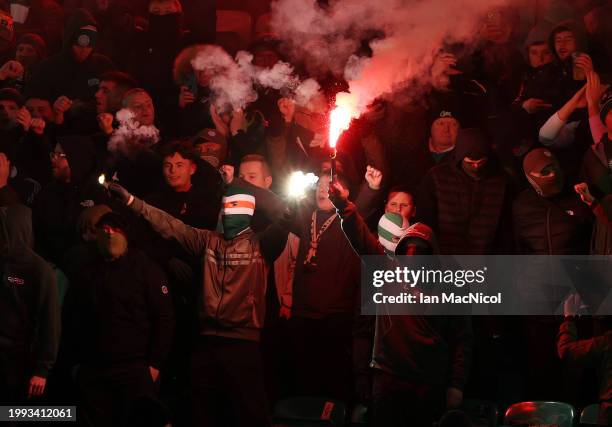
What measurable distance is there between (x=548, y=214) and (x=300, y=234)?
6.52 feet

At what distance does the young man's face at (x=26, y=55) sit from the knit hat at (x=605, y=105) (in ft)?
17.5

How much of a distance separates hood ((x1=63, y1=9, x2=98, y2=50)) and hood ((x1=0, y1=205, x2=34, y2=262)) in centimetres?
177

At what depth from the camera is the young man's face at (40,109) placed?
27.7ft

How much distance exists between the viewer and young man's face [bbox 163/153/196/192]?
25.1 feet

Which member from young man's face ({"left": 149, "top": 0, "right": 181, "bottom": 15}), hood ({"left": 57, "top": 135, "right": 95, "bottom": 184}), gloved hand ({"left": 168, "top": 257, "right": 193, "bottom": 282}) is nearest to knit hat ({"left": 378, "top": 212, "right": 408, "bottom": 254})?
gloved hand ({"left": 168, "top": 257, "right": 193, "bottom": 282})

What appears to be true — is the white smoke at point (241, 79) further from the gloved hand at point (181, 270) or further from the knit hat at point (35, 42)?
the knit hat at point (35, 42)

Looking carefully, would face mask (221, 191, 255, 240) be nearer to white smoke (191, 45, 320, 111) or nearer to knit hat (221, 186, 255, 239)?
knit hat (221, 186, 255, 239)

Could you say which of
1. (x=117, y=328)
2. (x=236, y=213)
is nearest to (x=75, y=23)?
(x=236, y=213)

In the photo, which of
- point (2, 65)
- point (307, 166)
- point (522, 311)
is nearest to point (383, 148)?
point (307, 166)

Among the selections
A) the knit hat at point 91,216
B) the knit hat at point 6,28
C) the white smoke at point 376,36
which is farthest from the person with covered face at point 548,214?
the knit hat at point 6,28

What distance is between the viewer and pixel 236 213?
7.23m

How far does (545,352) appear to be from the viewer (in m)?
6.63

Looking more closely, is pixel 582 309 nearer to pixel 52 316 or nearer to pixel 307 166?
pixel 307 166

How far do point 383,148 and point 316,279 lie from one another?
1.24m
